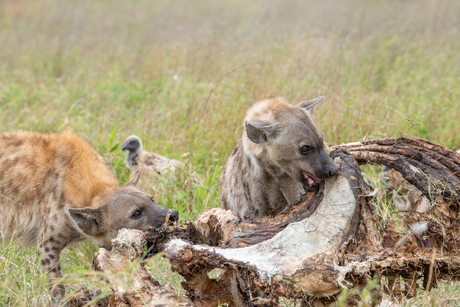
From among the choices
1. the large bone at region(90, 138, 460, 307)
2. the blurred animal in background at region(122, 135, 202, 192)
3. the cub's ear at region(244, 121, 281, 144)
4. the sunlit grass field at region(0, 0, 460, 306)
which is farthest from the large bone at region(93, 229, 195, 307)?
the blurred animal in background at region(122, 135, 202, 192)

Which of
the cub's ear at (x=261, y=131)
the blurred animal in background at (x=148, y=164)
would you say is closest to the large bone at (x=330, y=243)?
the cub's ear at (x=261, y=131)

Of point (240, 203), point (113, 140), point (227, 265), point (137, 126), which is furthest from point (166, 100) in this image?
point (227, 265)

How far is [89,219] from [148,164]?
179cm

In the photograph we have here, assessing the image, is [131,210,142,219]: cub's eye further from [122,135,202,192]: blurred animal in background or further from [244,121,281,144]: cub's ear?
[122,135,202,192]: blurred animal in background

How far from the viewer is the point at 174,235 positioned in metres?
2.52

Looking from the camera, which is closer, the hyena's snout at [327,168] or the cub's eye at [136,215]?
the hyena's snout at [327,168]

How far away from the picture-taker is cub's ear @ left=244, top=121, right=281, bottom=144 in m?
3.32

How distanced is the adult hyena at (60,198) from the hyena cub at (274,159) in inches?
30.0

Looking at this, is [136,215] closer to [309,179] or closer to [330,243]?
[309,179]

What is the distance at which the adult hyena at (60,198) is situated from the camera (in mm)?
3350

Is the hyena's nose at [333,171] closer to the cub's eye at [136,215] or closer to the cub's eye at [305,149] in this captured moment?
the cub's eye at [305,149]

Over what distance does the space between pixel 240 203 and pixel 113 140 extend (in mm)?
2390

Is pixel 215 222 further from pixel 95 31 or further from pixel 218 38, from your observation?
pixel 95 31

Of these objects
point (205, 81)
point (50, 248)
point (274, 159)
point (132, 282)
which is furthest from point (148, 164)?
point (132, 282)
